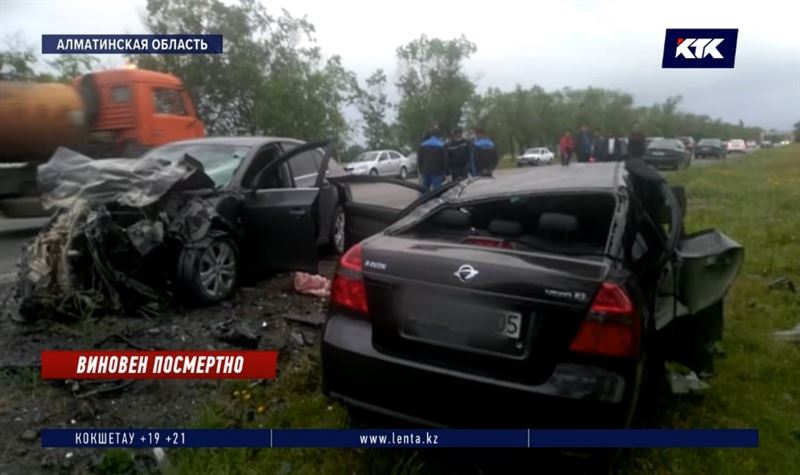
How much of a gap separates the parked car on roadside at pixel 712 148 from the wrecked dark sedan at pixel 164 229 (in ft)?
118

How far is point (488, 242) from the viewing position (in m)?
3.14

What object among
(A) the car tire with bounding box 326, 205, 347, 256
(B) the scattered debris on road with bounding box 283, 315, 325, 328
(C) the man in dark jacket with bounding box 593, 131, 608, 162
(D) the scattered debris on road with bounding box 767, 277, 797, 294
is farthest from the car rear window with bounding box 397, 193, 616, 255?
(C) the man in dark jacket with bounding box 593, 131, 608, 162

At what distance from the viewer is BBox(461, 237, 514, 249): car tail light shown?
10.1 feet

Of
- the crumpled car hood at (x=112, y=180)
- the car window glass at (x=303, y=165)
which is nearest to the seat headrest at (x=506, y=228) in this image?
the crumpled car hood at (x=112, y=180)

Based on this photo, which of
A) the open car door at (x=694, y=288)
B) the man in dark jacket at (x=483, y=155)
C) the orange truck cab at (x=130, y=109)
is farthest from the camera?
the man in dark jacket at (x=483, y=155)

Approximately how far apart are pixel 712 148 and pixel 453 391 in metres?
39.8

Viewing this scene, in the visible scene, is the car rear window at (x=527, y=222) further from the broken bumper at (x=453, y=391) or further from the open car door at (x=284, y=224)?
the open car door at (x=284, y=224)

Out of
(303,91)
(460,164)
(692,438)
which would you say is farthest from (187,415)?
(460,164)

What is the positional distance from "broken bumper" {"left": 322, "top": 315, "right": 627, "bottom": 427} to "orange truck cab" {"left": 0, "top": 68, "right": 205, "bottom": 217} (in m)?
7.71

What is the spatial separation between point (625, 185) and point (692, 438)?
127 centimetres

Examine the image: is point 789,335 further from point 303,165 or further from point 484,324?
point 303,165

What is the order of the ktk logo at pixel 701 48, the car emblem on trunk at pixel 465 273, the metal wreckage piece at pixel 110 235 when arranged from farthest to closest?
the metal wreckage piece at pixel 110 235
the ktk logo at pixel 701 48
the car emblem on trunk at pixel 465 273

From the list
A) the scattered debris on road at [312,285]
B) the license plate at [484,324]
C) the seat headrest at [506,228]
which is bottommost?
the scattered debris on road at [312,285]

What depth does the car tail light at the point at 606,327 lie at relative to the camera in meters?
2.49
